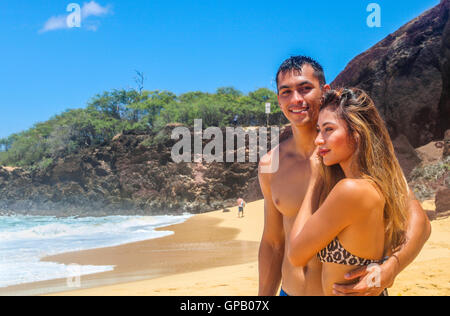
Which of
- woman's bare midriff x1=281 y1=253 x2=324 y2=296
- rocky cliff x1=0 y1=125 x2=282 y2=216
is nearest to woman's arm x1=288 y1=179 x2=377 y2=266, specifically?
woman's bare midriff x1=281 y1=253 x2=324 y2=296

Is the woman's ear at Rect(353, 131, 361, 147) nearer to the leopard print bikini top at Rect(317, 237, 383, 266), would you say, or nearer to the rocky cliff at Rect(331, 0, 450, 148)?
the leopard print bikini top at Rect(317, 237, 383, 266)

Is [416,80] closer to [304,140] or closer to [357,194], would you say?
[304,140]

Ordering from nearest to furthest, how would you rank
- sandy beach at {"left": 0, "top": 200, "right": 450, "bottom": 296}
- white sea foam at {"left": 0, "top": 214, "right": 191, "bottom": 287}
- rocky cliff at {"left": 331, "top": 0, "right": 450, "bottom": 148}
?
sandy beach at {"left": 0, "top": 200, "right": 450, "bottom": 296} → white sea foam at {"left": 0, "top": 214, "right": 191, "bottom": 287} → rocky cliff at {"left": 331, "top": 0, "right": 450, "bottom": 148}

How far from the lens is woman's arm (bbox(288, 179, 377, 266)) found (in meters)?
A: 1.20

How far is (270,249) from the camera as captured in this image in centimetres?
195

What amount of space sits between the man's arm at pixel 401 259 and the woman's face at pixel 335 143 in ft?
1.03

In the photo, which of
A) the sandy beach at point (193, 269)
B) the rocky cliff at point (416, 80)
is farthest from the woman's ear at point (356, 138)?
the rocky cliff at point (416, 80)

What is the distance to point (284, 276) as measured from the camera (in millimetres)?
1778

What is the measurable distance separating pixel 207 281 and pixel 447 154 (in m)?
8.97

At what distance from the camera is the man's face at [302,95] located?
1.63 m

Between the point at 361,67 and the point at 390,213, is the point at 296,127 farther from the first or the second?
the point at 361,67

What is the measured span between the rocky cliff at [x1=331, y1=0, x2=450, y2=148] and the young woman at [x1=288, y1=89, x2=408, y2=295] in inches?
594

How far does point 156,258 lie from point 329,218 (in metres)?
7.88

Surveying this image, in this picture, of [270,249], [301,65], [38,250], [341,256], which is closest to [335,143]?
[341,256]
